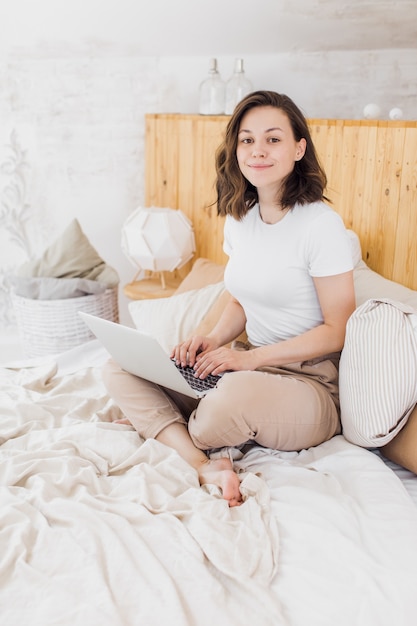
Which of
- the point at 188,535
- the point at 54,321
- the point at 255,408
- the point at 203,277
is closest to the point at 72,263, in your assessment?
the point at 54,321

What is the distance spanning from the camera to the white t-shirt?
182cm

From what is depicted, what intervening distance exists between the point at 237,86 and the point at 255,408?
5.60 feet

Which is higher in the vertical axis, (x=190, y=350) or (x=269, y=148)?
(x=269, y=148)

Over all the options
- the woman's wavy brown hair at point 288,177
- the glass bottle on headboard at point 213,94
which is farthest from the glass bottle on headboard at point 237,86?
the woman's wavy brown hair at point 288,177

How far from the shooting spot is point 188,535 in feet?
4.55

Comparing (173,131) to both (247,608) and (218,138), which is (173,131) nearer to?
(218,138)

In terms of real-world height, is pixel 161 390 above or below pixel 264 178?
below

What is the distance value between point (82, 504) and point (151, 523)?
142 mm

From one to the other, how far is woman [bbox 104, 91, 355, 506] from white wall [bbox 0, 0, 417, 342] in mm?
1262

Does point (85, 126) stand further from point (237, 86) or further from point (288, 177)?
point (288, 177)

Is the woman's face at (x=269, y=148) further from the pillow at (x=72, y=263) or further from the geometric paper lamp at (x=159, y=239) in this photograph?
the pillow at (x=72, y=263)

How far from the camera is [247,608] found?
123 cm

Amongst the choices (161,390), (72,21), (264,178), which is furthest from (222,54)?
(161,390)

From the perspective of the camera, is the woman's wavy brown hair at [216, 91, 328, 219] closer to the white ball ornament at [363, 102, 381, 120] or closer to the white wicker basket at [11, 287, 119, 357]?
the white ball ornament at [363, 102, 381, 120]
